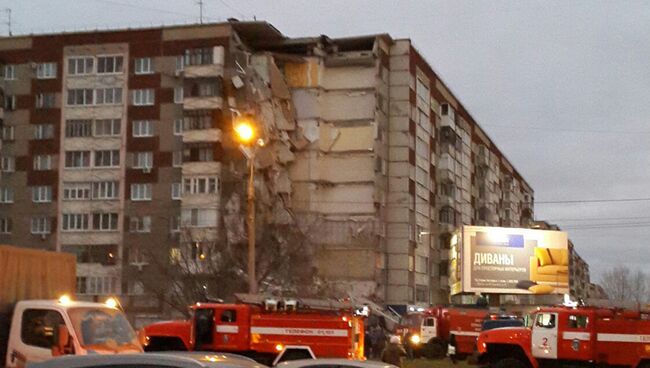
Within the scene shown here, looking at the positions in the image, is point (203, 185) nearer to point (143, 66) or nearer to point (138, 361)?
point (143, 66)

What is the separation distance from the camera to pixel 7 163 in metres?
75.2

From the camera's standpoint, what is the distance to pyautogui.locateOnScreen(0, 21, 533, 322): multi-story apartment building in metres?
69.6

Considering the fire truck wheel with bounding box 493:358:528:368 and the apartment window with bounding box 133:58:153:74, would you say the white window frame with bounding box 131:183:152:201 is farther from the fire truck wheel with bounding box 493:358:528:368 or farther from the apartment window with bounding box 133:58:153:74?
the fire truck wheel with bounding box 493:358:528:368

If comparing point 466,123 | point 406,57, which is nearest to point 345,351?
point 406,57

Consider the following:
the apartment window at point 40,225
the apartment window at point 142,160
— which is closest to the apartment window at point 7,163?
the apartment window at point 40,225

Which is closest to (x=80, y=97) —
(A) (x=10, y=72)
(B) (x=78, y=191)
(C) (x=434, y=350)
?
(A) (x=10, y=72)

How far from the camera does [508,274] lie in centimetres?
6581

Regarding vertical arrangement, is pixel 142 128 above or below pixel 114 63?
below

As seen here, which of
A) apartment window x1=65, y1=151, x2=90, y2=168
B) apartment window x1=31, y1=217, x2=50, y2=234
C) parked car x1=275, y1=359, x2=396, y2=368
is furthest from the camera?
apartment window x1=65, y1=151, x2=90, y2=168

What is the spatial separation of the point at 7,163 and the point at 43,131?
3963mm

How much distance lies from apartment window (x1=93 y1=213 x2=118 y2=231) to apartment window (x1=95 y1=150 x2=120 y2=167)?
3.91 metres

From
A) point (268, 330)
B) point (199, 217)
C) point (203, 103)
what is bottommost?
point (268, 330)

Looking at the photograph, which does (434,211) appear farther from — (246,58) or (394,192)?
(246,58)

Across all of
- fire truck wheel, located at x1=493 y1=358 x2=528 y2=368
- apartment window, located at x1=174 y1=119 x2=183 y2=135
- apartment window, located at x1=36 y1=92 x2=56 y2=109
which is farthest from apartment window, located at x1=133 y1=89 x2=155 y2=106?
fire truck wheel, located at x1=493 y1=358 x2=528 y2=368
